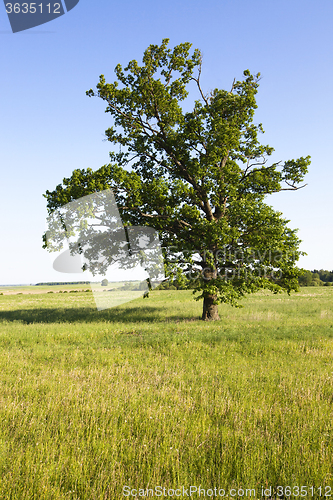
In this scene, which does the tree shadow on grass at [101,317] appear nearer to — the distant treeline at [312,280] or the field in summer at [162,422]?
the field in summer at [162,422]

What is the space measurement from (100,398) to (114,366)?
270 cm

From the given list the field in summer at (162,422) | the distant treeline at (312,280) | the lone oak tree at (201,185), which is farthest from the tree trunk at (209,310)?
the distant treeline at (312,280)

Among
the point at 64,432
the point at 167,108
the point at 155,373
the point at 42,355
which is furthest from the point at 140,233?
the point at 64,432

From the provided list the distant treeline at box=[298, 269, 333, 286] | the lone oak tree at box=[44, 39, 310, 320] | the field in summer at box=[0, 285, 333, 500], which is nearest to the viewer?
the field in summer at box=[0, 285, 333, 500]

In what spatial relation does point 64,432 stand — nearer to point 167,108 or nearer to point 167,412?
point 167,412

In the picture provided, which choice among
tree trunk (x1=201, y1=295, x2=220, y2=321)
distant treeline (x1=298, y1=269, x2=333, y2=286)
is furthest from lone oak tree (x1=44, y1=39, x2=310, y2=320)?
distant treeline (x1=298, y1=269, x2=333, y2=286)

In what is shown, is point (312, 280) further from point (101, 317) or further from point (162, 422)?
point (162, 422)

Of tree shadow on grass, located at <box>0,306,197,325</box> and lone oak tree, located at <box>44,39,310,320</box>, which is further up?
lone oak tree, located at <box>44,39,310,320</box>

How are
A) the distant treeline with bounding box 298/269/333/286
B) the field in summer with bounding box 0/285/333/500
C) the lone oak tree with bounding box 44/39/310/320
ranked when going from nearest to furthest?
the field in summer with bounding box 0/285/333/500 < the lone oak tree with bounding box 44/39/310/320 < the distant treeline with bounding box 298/269/333/286

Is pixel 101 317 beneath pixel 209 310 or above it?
beneath

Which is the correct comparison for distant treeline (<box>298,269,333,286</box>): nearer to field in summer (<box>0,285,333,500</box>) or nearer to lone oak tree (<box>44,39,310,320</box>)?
lone oak tree (<box>44,39,310,320</box>)

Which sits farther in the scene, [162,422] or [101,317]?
[101,317]

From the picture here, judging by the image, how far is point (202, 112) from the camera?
19953 mm

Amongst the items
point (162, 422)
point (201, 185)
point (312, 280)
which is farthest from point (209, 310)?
point (312, 280)
